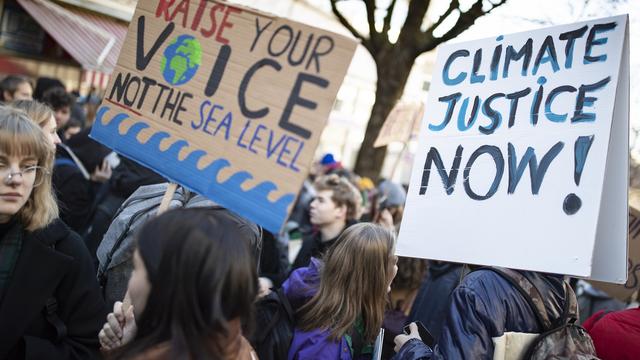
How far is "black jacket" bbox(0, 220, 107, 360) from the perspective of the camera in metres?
2.18

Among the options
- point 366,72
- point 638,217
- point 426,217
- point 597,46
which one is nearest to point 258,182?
point 426,217

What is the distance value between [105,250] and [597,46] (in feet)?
8.32

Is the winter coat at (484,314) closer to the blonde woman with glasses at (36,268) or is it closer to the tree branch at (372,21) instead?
the blonde woman with glasses at (36,268)

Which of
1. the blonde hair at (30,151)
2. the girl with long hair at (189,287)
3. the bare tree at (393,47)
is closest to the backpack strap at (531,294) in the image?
the girl with long hair at (189,287)

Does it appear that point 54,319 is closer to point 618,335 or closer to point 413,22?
point 618,335

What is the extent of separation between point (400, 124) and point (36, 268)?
512cm

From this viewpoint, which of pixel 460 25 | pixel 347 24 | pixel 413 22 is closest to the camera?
pixel 460 25

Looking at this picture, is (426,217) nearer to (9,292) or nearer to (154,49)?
(154,49)

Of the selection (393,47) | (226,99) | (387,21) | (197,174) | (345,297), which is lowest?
(345,297)

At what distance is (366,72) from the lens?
1013 inches

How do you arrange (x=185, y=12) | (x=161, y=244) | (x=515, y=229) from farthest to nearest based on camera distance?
1. (x=185, y=12)
2. (x=515, y=229)
3. (x=161, y=244)

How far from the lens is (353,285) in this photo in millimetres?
2857

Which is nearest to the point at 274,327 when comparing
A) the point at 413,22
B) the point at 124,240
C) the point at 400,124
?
the point at 124,240

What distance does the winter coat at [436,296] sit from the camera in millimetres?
3982
